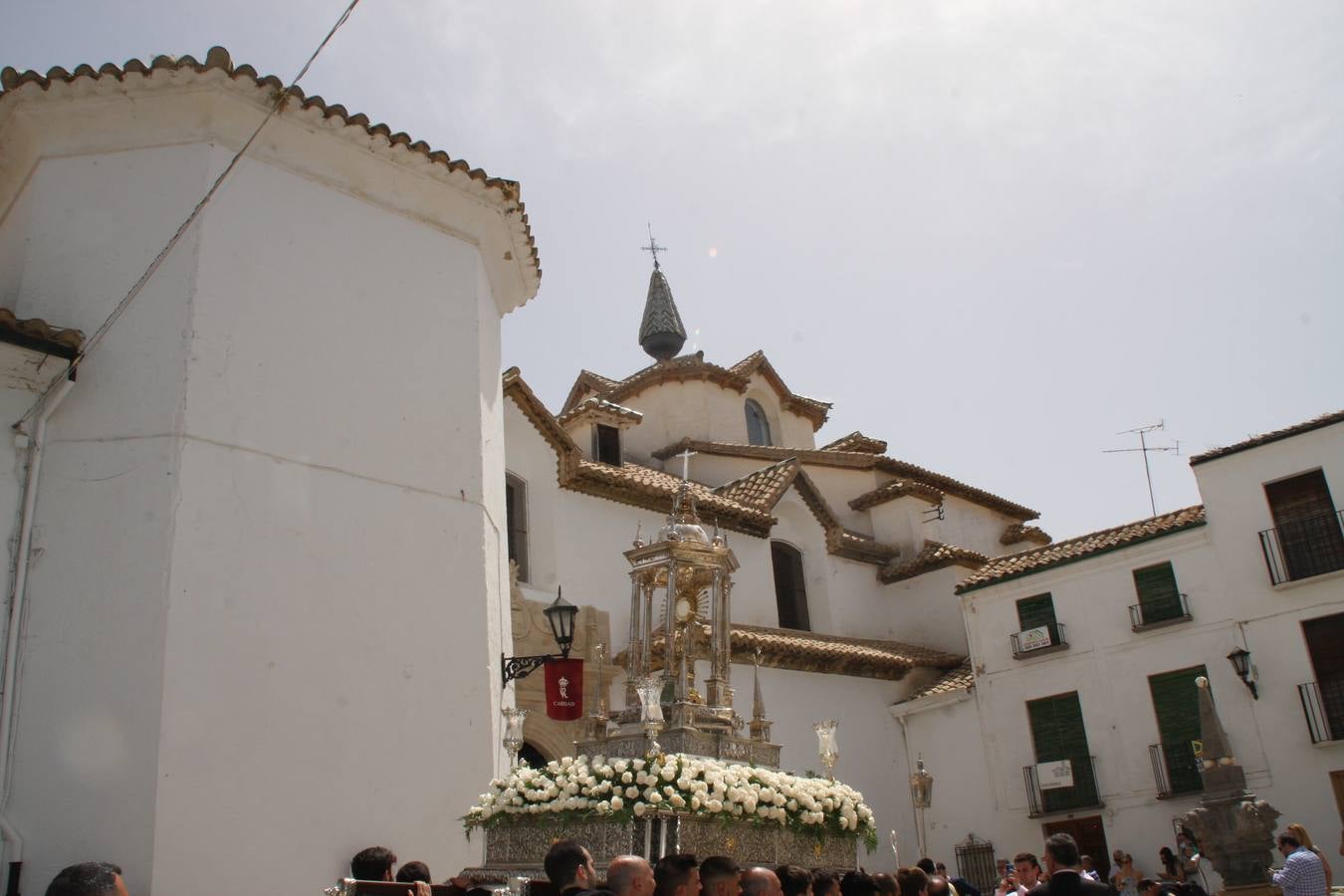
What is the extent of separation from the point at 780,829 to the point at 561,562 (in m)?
8.49

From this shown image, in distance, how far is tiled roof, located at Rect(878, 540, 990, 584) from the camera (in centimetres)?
2164

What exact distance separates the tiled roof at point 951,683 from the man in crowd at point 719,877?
15.4 metres

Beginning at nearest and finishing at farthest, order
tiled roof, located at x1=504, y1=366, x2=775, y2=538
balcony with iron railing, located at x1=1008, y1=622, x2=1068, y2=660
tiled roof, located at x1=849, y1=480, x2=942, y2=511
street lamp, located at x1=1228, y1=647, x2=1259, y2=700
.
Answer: tiled roof, located at x1=504, y1=366, x2=775, y2=538, street lamp, located at x1=1228, y1=647, x2=1259, y2=700, balcony with iron railing, located at x1=1008, y1=622, x2=1068, y2=660, tiled roof, located at x1=849, y1=480, x2=942, y2=511

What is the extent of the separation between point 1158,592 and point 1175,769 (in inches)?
108

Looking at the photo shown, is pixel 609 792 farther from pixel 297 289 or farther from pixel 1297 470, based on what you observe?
pixel 1297 470

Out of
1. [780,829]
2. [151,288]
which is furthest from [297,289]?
[780,829]

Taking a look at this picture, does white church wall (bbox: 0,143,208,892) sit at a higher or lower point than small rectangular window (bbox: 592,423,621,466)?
lower

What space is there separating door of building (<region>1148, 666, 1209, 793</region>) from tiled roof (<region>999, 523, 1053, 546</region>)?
8444mm

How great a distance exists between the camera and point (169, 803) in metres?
7.74

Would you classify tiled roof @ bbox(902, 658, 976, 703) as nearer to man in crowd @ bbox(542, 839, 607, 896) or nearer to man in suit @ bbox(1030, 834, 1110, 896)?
man in suit @ bbox(1030, 834, 1110, 896)

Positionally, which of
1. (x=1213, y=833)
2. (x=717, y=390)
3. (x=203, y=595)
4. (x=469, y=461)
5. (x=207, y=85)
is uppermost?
(x=717, y=390)

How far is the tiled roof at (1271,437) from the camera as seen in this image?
55.8 ft

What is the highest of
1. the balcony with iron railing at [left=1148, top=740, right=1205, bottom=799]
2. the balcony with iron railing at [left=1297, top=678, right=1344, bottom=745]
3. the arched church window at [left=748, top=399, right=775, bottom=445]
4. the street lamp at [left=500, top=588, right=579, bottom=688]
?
the arched church window at [left=748, top=399, right=775, bottom=445]

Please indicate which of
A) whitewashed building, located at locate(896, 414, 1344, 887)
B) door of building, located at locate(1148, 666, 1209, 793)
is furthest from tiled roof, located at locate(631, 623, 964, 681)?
door of building, located at locate(1148, 666, 1209, 793)
